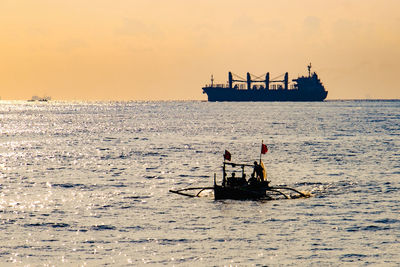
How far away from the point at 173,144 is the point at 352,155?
90.6ft

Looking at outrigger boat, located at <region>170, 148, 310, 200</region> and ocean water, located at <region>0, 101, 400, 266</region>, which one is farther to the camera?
outrigger boat, located at <region>170, 148, 310, 200</region>

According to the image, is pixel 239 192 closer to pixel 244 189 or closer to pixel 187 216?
pixel 244 189

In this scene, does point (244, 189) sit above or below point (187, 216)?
above

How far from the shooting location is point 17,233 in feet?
95.0

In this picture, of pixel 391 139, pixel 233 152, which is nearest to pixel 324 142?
pixel 391 139

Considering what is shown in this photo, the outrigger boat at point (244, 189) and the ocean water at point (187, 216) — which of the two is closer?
the ocean water at point (187, 216)

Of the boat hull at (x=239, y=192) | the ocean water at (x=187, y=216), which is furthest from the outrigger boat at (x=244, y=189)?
the ocean water at (x=187, y=216)

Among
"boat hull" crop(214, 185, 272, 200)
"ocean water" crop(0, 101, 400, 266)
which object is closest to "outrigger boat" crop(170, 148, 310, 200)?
"boat hull" crop(214, 185, 272, 200)

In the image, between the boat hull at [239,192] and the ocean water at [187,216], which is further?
the boat hull at [239,192]

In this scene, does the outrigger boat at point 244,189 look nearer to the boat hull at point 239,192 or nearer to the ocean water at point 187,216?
the boat hull at point 239,192

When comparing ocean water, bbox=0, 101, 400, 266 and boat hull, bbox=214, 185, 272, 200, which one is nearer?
ocean water, bbox=0, 101, 400, 266

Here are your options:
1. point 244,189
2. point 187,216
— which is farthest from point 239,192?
point 187,216

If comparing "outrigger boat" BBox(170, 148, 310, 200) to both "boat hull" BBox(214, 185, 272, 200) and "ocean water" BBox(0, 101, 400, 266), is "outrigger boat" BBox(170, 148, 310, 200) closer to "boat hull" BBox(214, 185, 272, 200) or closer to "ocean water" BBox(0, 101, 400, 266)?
"boat hull" BBox(214, 185, 272, 200)

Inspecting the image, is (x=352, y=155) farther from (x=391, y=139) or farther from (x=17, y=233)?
(x=17, y=233)
